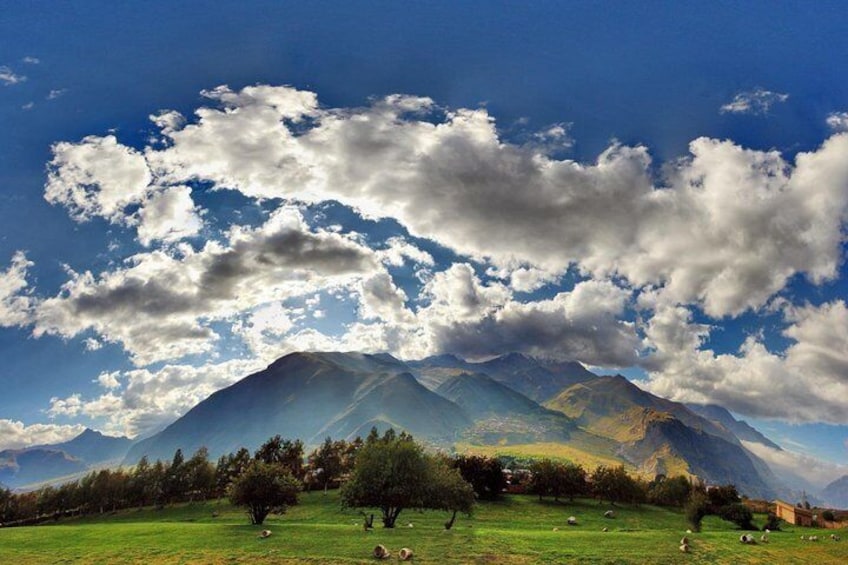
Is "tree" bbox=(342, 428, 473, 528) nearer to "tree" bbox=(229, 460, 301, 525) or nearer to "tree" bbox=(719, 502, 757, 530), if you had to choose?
"tree" bbox=(229, 460, 301, 525)

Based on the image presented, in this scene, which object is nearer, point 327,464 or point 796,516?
point 796,516

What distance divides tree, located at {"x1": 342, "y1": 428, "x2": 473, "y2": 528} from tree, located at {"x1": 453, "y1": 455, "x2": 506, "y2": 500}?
53.9 meters

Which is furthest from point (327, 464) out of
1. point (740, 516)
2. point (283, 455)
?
point (740, 516)

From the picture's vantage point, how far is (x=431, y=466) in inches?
3526

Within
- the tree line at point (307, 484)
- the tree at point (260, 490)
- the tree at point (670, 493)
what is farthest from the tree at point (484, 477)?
the tree at point (260, 490)

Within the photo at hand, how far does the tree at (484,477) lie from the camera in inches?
5595

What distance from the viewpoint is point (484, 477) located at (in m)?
144

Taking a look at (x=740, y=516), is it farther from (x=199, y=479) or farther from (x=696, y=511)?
(x=199, y=479)

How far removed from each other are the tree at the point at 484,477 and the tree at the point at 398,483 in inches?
2120

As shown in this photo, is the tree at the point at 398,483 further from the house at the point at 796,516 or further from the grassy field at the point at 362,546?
the house at the point at 796,516

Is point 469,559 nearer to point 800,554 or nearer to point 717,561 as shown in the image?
point 717,561

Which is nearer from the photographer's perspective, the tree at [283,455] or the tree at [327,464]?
the tree at [327,464]

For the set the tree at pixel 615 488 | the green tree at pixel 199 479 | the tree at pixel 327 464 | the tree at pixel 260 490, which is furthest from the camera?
the green tree at pixel 199 479

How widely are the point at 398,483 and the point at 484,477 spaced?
65.3 meters
